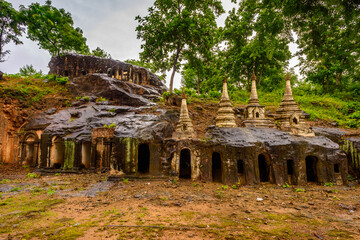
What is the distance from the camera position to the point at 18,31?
21.3 m

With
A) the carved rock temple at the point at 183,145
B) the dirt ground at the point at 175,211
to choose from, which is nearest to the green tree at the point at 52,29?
the carved rock temple at the point at 183,145

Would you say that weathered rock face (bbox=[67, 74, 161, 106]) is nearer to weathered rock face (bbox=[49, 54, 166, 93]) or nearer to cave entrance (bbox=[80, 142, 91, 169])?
weathered rock face (bbox=[49, 54, 166, 93])

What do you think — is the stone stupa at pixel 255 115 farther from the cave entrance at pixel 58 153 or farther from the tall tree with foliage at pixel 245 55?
the cave entrance at pixel 58 153

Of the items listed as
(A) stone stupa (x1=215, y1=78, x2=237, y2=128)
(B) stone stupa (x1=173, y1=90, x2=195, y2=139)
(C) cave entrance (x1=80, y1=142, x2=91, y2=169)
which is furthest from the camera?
(C) cave entrance (x1=80, y1=142, x2=91, y2=169)

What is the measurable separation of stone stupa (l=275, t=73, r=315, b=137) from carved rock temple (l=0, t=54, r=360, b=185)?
0.21 feet

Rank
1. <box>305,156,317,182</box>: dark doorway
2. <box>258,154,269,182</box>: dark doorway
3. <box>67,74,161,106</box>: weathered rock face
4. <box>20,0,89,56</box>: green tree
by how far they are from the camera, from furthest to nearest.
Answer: <box>20,0,89,56</box>: green tree
<box>67,74,161,106</box>: weathered rock face
<box>258,154,269,182</box>: dark doorway
<box>305,156,317,182</box>: dark doorway

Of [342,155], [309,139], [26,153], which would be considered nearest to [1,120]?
[26,153]

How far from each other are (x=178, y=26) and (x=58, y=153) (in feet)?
50.1

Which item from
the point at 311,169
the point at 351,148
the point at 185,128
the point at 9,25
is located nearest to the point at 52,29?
the point at 9,25

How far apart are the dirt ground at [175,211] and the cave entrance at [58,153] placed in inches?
131

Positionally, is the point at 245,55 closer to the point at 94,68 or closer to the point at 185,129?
the point at 185,129

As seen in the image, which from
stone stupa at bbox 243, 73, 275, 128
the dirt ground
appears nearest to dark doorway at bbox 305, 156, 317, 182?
the dirt ground

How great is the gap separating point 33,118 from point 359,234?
68.9ft

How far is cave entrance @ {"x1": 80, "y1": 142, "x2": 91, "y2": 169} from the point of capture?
1334 cm
